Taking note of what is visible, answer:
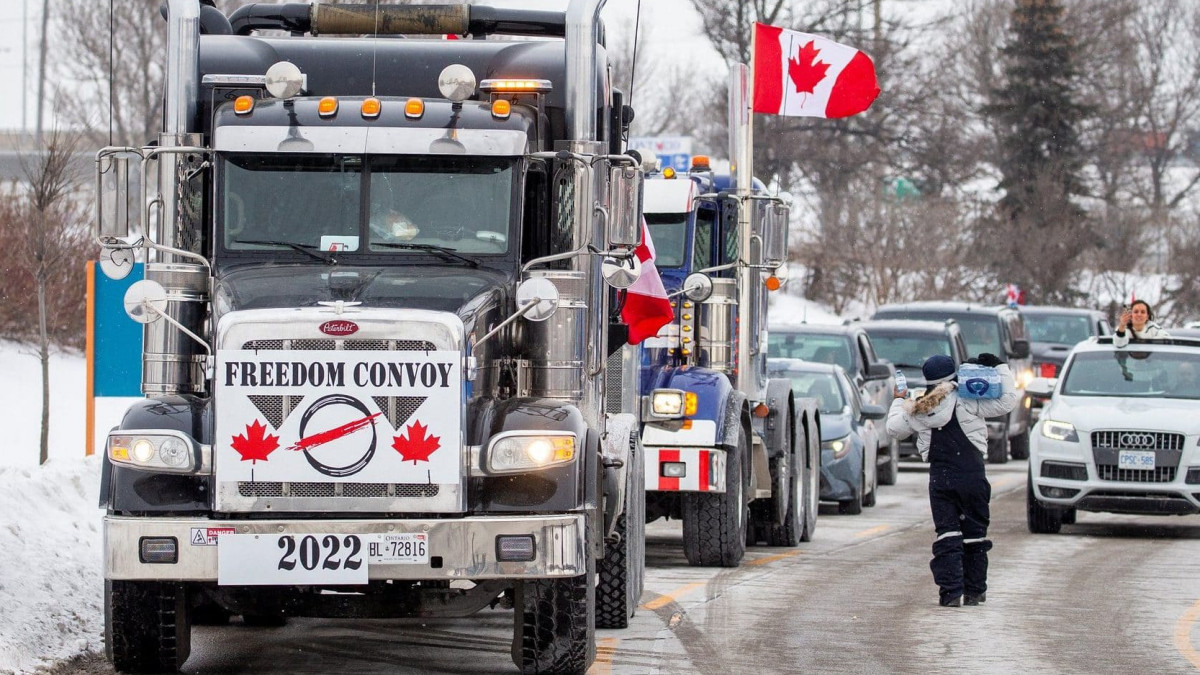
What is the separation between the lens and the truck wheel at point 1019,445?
3094cm

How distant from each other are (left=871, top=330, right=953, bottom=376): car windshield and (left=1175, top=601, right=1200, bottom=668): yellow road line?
14.0 m

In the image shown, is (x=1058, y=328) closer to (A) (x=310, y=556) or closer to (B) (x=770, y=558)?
(B) (x=770, y=558)

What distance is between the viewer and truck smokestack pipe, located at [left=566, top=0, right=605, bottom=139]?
1019cm

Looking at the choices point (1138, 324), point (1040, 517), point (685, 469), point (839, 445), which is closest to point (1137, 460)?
point (1040, 517)

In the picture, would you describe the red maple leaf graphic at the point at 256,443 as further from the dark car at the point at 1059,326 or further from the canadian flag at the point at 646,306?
the dark car at the point at 1059,326

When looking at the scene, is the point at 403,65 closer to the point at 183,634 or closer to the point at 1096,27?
the point at 183,634

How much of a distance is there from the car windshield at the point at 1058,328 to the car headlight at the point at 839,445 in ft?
51.1

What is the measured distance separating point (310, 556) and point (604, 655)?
235cm

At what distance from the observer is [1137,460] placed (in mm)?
18016

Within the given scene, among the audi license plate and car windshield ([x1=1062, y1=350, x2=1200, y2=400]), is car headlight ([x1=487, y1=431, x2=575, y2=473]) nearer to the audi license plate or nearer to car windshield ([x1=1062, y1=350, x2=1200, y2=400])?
the audi license plate

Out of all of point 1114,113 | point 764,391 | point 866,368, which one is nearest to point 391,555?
point 764,391

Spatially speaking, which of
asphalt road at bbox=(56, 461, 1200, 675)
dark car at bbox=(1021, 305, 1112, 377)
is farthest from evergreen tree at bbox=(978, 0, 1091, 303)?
asphalt road at bbox=(56, 461, 1200, 675)

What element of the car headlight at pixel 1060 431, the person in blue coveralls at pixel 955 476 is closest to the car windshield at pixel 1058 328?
the car headlight at pixel 1060 431

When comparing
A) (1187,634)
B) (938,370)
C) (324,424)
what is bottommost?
(1187,634)
